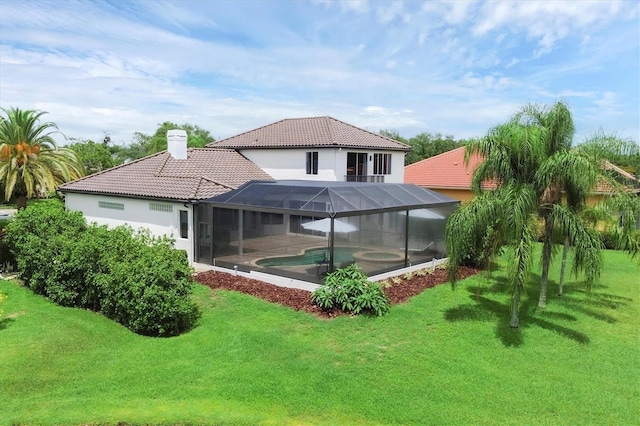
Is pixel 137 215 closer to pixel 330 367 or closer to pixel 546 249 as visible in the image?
pixel 330 367

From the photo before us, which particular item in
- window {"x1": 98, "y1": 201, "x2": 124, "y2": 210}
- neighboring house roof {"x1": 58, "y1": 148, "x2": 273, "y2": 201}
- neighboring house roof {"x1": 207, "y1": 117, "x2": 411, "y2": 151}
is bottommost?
window {"x1": 98, "y1": 201, "x2": 124, "y2": 210}

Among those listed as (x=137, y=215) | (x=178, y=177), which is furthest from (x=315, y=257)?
(x=137, y=215)

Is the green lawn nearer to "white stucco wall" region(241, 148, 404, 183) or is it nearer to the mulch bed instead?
the mulch bed

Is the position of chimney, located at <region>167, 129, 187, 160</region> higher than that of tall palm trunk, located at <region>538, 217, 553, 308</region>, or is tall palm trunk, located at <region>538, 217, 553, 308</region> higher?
chimney, located at <region>167, 129, 187, 160</region>

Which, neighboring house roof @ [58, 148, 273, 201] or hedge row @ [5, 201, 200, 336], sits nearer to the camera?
hedge row @ [5, 201, 200, 336]

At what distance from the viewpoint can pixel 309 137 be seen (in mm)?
26312

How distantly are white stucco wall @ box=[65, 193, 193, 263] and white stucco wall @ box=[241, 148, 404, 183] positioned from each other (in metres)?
8.75

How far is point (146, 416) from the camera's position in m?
7.19

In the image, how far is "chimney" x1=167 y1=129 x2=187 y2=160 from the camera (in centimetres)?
2341

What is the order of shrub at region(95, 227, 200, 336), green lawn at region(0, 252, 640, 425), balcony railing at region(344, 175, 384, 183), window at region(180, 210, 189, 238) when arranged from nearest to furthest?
green lawn at region(0, 252, 640, 425) < shrub at region(95, 227, 200, 336) < window at region(180, 210, 189, 238) < balcony railing at region(344, 175, 384, 183)

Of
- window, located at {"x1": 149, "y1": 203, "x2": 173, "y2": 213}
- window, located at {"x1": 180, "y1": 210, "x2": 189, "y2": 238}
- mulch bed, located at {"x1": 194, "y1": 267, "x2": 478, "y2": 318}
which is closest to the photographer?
mulch bed, located at {"x1": 194, "y1": 267, "x2": 478, "y2": 318}

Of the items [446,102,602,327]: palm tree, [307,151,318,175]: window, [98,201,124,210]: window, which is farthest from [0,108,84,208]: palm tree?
[446,102,602,327]: palm tree

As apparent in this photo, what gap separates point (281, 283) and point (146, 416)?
8378 mm

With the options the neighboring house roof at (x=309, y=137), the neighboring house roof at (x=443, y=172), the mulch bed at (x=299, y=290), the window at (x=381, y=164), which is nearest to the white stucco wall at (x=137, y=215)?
the mulch bed at (x=299, y=290)
